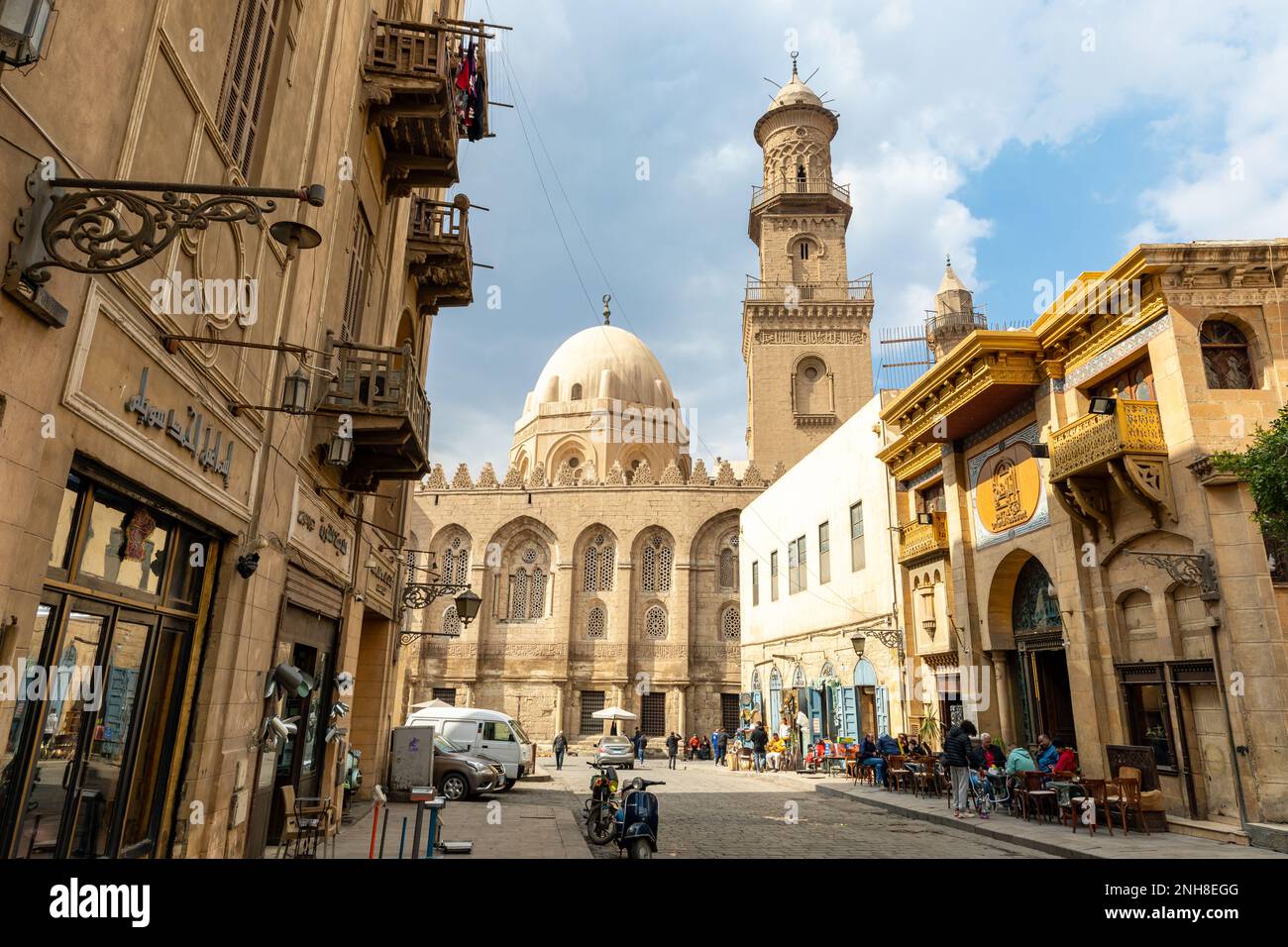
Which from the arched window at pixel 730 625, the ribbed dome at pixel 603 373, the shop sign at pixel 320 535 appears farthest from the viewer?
the ribbed dome at pixel 603 373

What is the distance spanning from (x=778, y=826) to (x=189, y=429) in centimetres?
1018

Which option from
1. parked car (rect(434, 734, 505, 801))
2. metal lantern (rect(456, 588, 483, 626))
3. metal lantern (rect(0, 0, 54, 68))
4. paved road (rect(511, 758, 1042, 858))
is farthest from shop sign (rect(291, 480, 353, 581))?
parked car (rect(434, 734, 505, 801))

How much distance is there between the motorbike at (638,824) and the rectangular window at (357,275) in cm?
665

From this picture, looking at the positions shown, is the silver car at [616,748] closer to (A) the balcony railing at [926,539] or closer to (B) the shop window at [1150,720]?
(A) the balcony railing at [926,539]

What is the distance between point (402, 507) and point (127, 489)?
1074 centimetres

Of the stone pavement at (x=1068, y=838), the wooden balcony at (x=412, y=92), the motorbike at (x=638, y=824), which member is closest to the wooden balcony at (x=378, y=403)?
the wooden balcony at (x=412, y=92)

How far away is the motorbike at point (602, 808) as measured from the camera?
1030cm

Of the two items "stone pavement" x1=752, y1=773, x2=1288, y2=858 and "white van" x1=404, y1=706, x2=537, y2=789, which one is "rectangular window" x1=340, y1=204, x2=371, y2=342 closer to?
"white van" x1=404, y1=706, x2=537, y2=789

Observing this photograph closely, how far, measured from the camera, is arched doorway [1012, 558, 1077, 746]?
14484 millimetres

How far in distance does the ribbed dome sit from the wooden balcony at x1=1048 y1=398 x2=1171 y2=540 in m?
36.3
